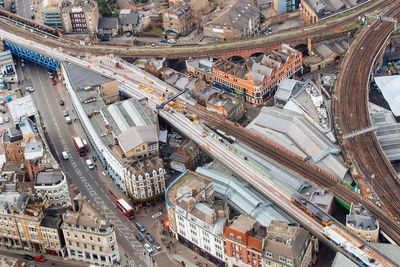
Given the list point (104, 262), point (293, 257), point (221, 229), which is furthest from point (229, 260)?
point (104, 262)

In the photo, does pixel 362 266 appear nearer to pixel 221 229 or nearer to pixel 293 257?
pixel 293 257

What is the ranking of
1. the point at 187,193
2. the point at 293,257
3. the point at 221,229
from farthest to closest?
the point at 187,193, the point at 221,229, the point at 293,257

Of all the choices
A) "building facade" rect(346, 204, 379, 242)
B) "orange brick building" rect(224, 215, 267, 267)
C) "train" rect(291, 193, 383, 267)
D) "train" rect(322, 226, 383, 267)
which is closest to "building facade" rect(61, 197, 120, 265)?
"orange brick building" rect(224, 215, 267, 267)

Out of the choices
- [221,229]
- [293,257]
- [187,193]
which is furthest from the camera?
[187,193]

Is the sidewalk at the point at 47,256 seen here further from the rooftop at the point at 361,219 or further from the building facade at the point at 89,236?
the rooftop at the point at 361,219

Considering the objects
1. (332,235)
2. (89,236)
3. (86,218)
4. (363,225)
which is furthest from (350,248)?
(86,218)

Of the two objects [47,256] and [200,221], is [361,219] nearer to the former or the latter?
[200,221]
